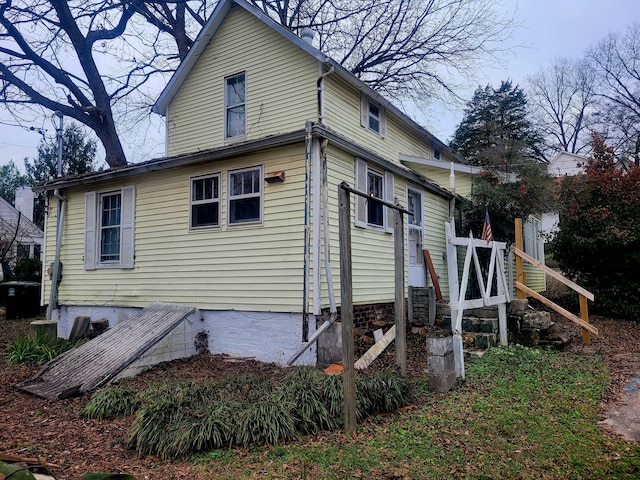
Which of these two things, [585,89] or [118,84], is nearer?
[118,84]

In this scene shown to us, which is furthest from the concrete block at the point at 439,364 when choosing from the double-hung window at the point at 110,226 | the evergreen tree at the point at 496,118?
the evergreen tree at the point at 496,118

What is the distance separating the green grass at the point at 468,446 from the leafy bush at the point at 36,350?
19.5 ft

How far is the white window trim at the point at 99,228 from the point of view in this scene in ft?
32.1

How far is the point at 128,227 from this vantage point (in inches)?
387

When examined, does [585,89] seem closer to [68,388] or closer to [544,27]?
[544,27]

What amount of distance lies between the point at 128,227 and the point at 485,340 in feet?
25.6

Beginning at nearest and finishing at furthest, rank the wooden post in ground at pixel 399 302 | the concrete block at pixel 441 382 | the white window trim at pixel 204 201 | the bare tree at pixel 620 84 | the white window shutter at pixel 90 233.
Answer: the concrete block at pixel 441 382 → the wooden post in ground at pixel 399 302 → the white window trim at pixel 204 201 → the white window shutter at pixel 90 233 → the bare tree at pixel 620 84

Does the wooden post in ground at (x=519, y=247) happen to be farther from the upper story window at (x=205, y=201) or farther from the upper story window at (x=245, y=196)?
the upper story window at (x=205, y=201)

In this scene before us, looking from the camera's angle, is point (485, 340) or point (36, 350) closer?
point (485, 340)

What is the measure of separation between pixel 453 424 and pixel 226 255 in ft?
17.2

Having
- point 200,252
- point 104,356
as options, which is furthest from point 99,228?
point 104,356

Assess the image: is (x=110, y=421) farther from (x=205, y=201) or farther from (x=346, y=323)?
(x=205, y=201)

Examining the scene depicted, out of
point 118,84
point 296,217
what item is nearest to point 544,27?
point 296,217

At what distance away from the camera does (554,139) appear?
3441 centimetres
